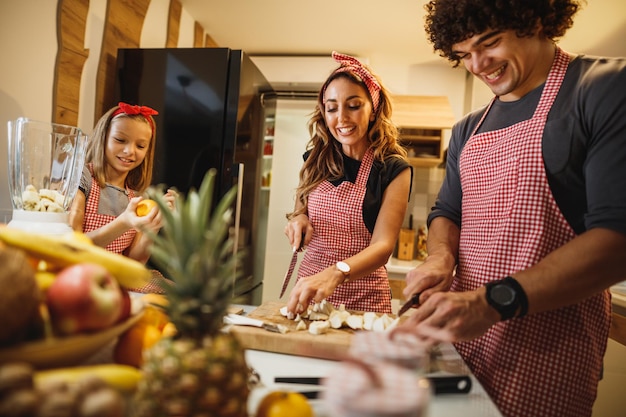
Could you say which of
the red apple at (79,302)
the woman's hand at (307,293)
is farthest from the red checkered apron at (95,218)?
the red apple at (79,302)

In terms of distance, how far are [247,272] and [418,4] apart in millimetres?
2200

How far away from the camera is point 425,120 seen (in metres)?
3.35

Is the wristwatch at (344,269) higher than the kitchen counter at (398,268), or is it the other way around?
the wristwatch at (344,269)

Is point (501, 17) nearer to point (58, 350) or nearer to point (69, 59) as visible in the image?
point (58, 350)

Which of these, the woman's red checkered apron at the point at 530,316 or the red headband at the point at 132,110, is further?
the red headband at the point at 132,110

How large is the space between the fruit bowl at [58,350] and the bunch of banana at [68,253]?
86 millimetres

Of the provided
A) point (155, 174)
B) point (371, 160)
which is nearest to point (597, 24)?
point (371, 160)

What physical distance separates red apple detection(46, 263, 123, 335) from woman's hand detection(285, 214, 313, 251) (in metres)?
1.01

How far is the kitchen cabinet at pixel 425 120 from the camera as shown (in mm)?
3338

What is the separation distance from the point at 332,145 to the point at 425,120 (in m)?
1.92

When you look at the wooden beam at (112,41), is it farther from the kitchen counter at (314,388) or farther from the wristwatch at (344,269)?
the kitchen counter at (314,388)

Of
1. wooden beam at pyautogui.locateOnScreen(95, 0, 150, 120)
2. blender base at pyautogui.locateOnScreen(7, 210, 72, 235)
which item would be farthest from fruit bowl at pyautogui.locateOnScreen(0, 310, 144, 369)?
wooden beam at pyautogui.locateOnScreen(95, 0, 150, 120)

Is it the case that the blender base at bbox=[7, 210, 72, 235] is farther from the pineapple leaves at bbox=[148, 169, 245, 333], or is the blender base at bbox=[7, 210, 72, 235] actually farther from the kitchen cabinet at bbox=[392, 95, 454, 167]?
the kitchen cabinet at bbox=[392, 95, 454, 167]

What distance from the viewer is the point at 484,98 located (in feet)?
10.9
